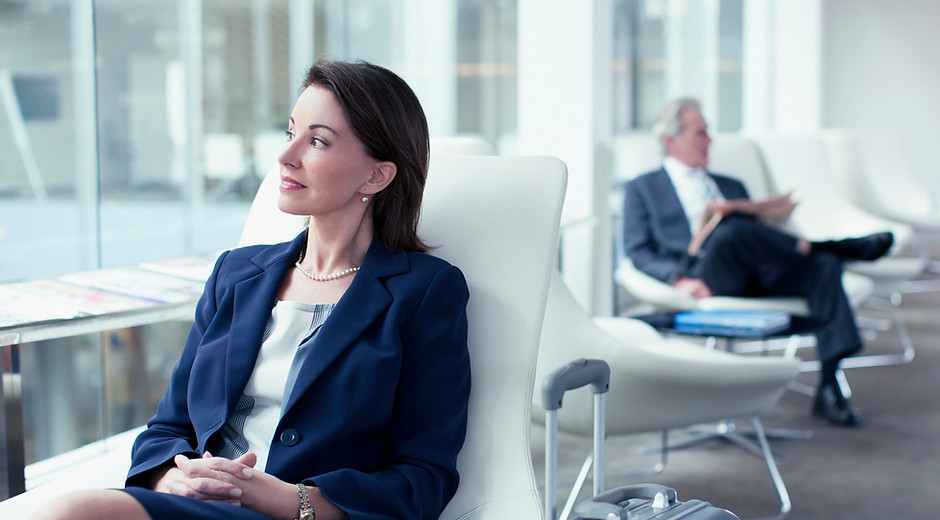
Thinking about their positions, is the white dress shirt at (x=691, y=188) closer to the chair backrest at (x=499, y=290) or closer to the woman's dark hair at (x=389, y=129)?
the chair backrest at (x=499, y=290)

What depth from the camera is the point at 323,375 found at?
54.6 inches

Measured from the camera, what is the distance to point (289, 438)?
53.8 inches

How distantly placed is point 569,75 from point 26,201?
87.2 inches

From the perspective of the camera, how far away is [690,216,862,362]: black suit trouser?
351 cm

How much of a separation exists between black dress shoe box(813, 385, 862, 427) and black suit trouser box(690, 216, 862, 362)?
0.24 m

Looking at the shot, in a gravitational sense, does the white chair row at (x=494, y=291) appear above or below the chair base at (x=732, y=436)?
above

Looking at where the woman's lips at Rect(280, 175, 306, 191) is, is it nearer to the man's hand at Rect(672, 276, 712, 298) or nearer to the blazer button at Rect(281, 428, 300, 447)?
the blazer button at Rect(281, 428, 300, 447)

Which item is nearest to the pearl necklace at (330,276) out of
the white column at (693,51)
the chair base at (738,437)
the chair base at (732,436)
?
the chair base at (738,437)

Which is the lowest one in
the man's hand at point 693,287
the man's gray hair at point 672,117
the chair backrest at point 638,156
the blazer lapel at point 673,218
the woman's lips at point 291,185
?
the man's hand at point 693,287

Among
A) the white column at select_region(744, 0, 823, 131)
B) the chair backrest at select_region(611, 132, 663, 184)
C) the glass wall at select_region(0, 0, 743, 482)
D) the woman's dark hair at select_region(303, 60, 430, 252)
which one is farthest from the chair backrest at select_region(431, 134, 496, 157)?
the white column at select_region(744, 0, 823, 131)

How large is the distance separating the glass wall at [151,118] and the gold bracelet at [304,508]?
166cm

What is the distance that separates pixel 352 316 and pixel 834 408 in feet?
8.71

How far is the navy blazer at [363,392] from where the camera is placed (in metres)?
1.36

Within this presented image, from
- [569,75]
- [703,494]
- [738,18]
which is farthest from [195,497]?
[738,18]
